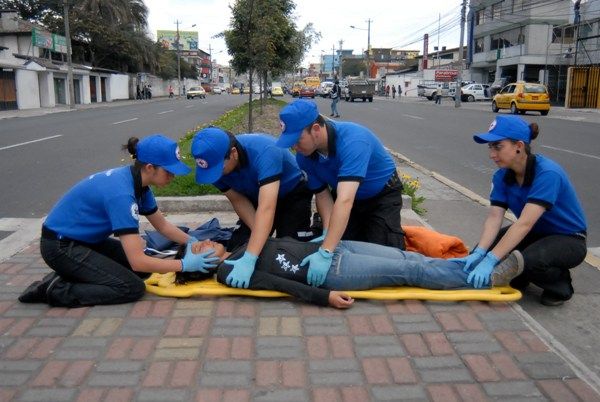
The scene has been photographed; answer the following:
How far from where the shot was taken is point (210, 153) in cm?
353

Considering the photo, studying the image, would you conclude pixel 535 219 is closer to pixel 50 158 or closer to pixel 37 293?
pixel 37 293

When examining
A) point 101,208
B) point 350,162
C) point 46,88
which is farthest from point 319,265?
point 46,88

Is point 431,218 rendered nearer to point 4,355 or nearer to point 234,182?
point 234,182

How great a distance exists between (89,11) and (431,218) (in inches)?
1836

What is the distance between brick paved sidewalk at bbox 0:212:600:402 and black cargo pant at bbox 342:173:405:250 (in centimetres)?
81

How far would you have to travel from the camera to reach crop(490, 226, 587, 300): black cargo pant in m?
3.62

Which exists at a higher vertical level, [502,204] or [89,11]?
[89,11]

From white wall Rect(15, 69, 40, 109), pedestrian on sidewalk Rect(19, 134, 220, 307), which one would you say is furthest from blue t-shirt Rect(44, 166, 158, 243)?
white wall Rect(15, 69, 40, 109)

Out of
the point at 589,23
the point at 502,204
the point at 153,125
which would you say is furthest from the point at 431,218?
the point at 589,23

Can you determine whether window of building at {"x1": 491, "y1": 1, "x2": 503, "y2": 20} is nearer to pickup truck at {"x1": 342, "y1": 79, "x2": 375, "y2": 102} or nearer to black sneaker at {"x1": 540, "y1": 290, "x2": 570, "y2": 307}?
pickup truck at {"x1": 342, "y1": 79, "x2": 375, "y2": 102}

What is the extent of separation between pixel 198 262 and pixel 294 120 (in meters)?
1.08

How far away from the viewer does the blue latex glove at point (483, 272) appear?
11.9ft

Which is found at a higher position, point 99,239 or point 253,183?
point 253,183

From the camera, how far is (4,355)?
2904mm
